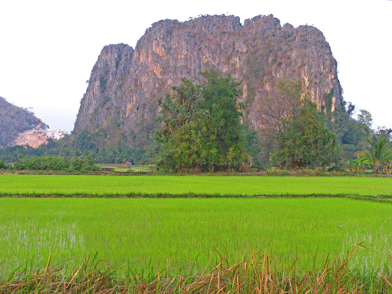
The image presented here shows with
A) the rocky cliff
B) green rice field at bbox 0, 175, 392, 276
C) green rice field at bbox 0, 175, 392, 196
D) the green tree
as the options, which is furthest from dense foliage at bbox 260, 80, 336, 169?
the rocky cliff

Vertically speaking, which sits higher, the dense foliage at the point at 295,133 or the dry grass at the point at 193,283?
the dense foliage at the point at 295,133

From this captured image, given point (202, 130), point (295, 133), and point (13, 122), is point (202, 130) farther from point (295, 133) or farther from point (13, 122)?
point (13, 122)

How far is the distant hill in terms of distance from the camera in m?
166

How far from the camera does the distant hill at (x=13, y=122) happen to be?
544 feet

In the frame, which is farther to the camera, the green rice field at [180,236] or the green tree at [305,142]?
the green tree at [305,142]

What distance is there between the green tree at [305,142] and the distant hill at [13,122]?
553ft

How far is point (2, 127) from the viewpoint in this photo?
171250 millimetres

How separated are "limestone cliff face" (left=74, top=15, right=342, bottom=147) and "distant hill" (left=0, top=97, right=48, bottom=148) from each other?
111 ft

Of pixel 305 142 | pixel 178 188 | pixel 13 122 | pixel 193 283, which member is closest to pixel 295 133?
pixel 305 142

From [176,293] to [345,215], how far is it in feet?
17.5

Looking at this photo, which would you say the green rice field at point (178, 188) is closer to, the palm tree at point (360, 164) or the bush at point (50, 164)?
the bush at point (50, 164)

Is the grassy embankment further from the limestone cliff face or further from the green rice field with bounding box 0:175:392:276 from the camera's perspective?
the limestone cliff face

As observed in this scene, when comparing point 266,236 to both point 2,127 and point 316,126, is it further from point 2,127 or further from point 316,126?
point 2,127

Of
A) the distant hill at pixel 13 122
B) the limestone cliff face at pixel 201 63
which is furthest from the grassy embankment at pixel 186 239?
the distant hill at pixel 13 122
